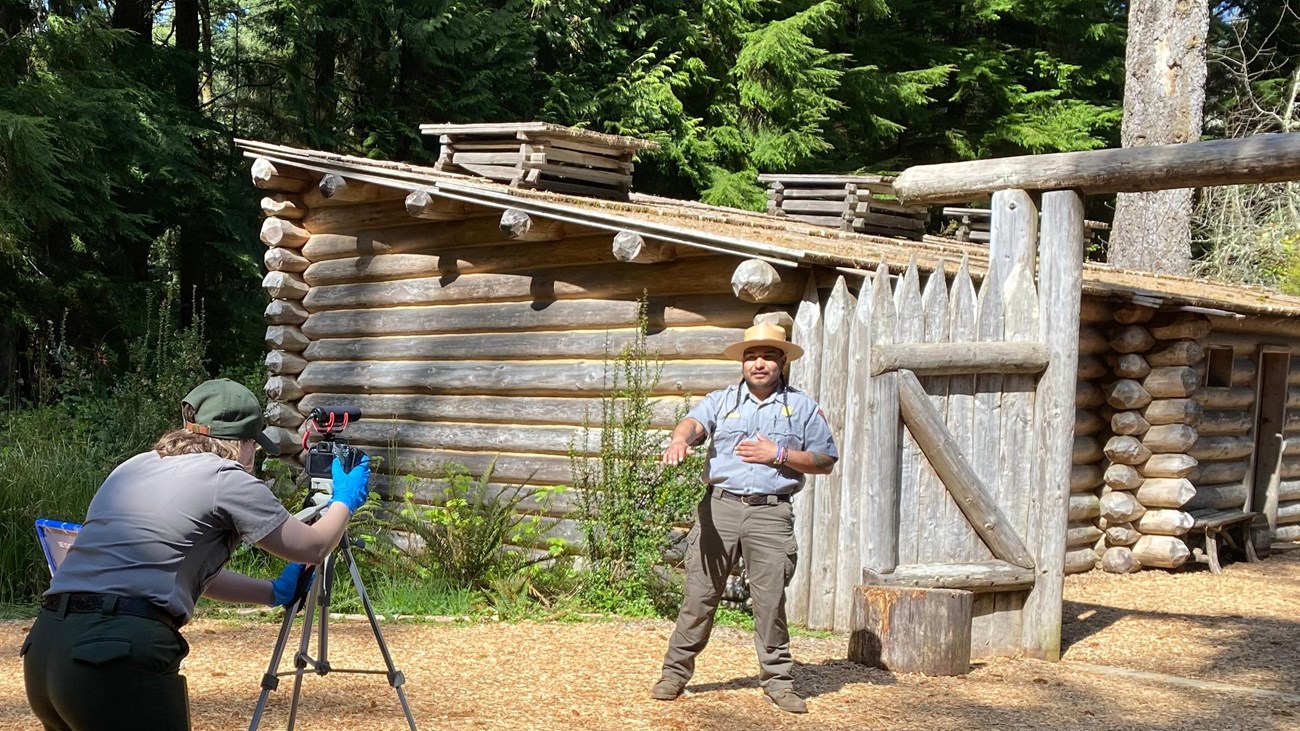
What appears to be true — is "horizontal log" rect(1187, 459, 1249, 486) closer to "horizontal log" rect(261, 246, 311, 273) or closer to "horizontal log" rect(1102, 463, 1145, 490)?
"horizontal log" rect(1102, 463, 1145, 490)

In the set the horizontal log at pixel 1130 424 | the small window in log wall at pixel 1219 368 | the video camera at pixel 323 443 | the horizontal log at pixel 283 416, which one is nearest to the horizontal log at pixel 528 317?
the horizontal log at pixel 283 416

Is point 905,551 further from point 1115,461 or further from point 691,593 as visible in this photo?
point 1115,461

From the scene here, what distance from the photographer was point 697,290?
32.8 feet

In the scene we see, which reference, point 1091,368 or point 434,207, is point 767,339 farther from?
point 1091,368

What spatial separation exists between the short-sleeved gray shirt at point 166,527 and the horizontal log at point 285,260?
10.0 meters

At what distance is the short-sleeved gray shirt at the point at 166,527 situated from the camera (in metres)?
3.72

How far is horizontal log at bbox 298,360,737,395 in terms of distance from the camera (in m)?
9.95

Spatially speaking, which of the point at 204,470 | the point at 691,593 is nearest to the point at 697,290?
the point at 691,593

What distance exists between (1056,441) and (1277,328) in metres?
7.97

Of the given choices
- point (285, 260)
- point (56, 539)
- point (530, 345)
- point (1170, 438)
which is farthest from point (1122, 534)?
point (56, 539)

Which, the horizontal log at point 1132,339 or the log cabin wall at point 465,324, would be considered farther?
the horizontal log at point 1132,339

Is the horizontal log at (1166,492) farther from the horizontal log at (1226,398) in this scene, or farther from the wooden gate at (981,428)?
the wooden gate at (981,428)

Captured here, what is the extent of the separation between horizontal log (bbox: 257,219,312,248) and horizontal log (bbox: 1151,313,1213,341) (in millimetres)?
8752

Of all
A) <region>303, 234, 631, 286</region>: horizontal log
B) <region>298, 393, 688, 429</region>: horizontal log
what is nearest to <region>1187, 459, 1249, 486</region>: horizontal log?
<region>298, 393, 688, 429</region>: horizontal log
